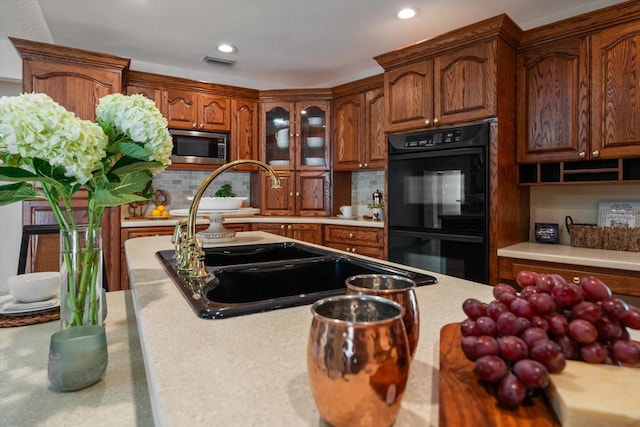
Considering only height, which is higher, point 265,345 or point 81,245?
point 81,245

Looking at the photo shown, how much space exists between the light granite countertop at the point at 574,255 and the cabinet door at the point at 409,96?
3.68 feet

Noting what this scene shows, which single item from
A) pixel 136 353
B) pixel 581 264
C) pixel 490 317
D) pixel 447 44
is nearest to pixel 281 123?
pixel 447 44

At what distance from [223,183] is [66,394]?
12.2 ft

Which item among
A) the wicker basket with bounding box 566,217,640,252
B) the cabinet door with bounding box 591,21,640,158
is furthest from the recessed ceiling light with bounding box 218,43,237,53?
the wicker basket with bounding box 566,217,640,252

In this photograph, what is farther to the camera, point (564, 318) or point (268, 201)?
point (268, 201)

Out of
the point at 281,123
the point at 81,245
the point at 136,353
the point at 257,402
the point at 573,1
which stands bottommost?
the point at 136,353

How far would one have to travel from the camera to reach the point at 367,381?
13.3 inches

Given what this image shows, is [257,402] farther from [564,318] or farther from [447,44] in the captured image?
[447,44]

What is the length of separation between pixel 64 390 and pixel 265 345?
403mm

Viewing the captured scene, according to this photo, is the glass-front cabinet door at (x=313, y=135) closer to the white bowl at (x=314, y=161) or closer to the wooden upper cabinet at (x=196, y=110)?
the white bowl at (x=314, y=161)

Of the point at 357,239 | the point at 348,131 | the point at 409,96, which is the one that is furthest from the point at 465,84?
the point at 357,239

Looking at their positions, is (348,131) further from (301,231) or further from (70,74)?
(70,74)

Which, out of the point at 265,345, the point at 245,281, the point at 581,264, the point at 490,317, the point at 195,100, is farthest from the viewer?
the point at 195,100

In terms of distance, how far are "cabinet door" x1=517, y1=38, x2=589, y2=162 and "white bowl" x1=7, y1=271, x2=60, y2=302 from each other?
8.74 ft
